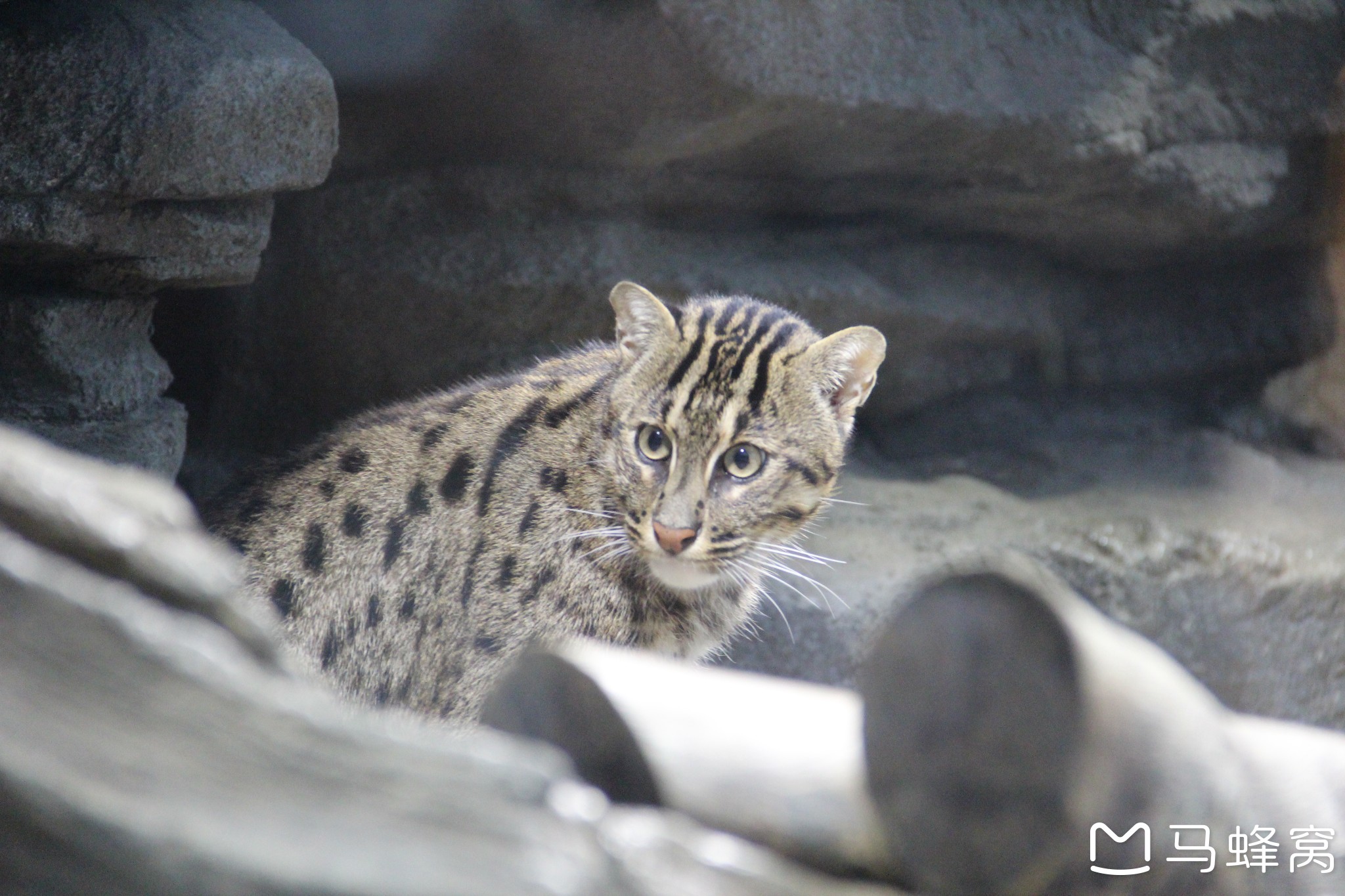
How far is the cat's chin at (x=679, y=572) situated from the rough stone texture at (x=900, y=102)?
223 cm

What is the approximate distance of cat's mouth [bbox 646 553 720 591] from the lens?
430cm

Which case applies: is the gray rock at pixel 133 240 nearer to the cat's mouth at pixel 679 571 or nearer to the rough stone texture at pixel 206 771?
the cat's mouth at pixel 679 571

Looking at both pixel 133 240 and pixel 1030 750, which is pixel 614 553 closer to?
pixel 133 240

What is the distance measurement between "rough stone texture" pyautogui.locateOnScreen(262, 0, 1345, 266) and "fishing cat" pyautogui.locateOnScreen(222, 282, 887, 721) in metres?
1.32

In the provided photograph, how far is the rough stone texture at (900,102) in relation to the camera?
5.38 metres

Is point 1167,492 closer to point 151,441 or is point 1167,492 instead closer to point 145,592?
point 151,441

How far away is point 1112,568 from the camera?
628 centimetres

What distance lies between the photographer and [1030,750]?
1981 mm

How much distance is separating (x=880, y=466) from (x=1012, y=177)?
174 cm

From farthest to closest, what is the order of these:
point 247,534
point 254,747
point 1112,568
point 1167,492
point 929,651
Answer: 1. point 1167,492
2. point 1112,568
3. point 247,534
4. point 929,651
5. point 254,747

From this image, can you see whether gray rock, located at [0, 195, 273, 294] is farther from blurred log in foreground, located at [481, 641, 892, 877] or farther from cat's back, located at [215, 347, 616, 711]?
blurred log in foreground, located at [481, 641, 892, 877]

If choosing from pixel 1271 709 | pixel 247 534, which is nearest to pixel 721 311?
pixel 247 534

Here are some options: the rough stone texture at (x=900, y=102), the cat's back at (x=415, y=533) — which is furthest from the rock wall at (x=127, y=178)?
the rough stone texture at (x=900, y=102)

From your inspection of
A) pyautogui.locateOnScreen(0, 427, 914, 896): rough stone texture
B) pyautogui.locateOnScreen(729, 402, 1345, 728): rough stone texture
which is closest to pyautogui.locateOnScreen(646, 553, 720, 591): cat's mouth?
pyautogui.locateOnScreen(729, 402, 1345, 728): rough stone texture
